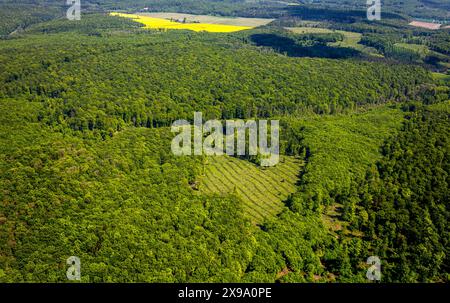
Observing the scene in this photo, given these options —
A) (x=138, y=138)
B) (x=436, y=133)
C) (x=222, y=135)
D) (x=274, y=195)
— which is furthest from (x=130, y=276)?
(x=436, y=133)

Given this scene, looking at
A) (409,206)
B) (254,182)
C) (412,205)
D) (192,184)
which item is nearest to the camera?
(412,205)

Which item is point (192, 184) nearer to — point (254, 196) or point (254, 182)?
point (254, 196)

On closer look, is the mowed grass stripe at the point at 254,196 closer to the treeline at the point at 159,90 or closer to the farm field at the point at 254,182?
the farm field at the point at 254,182

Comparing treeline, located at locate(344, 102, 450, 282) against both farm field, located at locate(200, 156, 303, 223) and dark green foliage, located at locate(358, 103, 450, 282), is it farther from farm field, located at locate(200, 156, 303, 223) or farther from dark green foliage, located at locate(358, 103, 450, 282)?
farm field, located at locate(200, 156, 303, 223)

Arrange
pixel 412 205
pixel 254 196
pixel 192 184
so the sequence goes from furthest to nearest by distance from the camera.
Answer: pixel 192 184, pixel 254 196, pixel 412 205

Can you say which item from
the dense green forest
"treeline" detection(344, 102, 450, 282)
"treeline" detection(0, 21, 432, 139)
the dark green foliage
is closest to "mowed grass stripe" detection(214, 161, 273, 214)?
the dense green forest

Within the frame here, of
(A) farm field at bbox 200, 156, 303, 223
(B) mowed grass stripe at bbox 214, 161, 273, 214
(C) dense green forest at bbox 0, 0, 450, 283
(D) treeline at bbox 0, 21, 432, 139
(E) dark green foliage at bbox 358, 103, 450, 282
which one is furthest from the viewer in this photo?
(D) treeline at bbox 0, 21, 432, 139

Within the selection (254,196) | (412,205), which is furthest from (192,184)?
(412,205)
